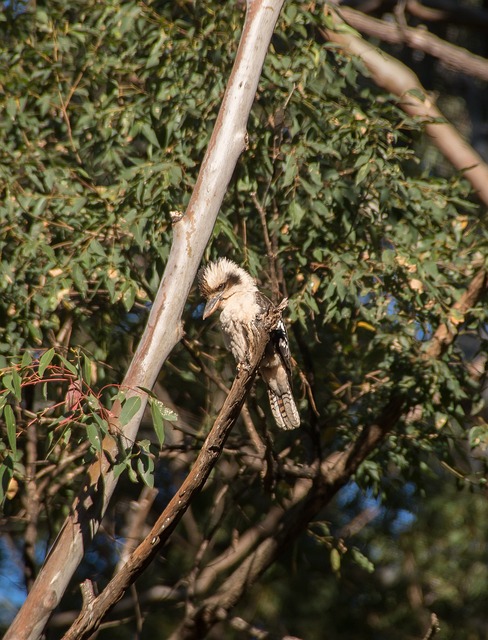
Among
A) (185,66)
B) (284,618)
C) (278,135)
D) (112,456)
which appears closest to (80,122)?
(185,66)

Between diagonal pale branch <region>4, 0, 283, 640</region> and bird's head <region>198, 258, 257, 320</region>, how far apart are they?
56cm

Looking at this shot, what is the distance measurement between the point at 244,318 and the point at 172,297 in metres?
0.61

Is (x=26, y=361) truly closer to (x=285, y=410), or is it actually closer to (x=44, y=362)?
(x=44, y=362)

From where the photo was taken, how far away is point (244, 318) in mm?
3863

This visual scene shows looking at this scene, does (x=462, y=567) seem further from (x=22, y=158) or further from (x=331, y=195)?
(x=22, y=158)

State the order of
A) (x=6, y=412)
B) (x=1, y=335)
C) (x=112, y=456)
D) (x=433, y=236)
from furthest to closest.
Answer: (x=433, y=236)
(x=1, y=335)
(x=112, y=456)
(x=6, y=412)

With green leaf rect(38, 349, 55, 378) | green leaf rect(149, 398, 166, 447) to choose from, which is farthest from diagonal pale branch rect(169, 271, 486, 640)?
green leaf rect(38, 349, 55, 378)

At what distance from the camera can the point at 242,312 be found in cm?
388

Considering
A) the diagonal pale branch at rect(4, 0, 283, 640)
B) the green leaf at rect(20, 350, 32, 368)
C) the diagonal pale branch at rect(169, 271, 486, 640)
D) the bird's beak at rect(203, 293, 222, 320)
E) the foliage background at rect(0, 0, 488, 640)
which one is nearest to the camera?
the green leaf at rect(20, 350, 32, 368)

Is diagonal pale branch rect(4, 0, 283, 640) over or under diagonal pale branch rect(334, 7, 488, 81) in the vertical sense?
under

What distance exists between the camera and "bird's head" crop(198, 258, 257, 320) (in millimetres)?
3924

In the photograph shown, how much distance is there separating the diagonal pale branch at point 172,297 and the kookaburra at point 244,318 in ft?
1.72

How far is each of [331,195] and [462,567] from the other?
380cm

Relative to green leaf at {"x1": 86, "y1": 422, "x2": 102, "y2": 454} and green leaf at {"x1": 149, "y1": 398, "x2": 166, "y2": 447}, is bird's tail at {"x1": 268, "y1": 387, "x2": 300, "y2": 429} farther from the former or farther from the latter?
green leaf at {"x1": 86, "y1": 422, "x2": 102, "y2": 454}
